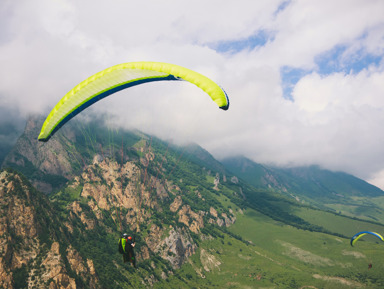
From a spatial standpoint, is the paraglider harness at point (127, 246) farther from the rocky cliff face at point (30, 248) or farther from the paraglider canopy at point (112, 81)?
the rocky cliff face at point (30, 248)

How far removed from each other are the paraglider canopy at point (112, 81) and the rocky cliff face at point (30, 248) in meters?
81.2

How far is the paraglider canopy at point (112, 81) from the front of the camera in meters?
20.9

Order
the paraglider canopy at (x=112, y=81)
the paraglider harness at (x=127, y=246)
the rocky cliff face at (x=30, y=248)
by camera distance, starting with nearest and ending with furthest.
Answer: the paraglider canopy at (x=112, y=81) < the paraglider harness at (x=127, y=246) < the rocky cliff face at (x=30, y=248)

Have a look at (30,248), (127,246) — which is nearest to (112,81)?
(127,246)

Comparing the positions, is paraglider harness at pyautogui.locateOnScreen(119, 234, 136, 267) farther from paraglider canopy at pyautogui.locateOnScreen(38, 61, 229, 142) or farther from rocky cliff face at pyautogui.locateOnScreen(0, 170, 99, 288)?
rocky cliff face at pyautogui.locateOnScreen(0, 170, 99, 288)

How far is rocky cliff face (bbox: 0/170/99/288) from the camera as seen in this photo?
7819cm

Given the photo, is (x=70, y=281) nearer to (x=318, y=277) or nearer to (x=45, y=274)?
(x=45, y=274)

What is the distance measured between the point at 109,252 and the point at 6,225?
81075mm

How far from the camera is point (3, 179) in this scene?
97.2 metres

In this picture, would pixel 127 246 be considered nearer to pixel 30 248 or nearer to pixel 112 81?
pixel 112 81

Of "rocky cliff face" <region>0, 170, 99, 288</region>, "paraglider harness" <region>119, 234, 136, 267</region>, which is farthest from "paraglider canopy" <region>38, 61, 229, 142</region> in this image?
"rocky cliff face" <region>0, 170, 99, 288</region>

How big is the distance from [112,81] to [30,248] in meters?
93.9

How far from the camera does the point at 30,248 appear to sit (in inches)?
3425

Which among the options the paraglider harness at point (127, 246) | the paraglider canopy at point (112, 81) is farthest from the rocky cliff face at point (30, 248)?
the paraglider canopy at point (112, 81)
